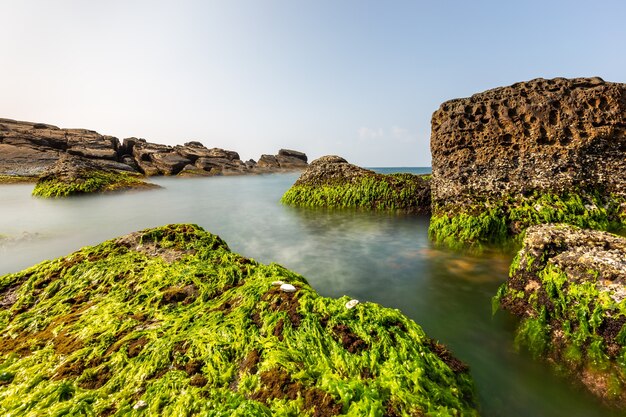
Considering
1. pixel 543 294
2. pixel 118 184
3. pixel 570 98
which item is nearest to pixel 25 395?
pixel 543 294

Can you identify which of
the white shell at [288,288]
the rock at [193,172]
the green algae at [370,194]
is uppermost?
the rock at [193,172]

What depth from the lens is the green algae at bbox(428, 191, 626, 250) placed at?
23.8 ft

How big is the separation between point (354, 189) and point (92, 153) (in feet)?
132

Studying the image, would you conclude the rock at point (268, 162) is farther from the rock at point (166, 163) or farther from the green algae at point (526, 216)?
the green algae at point (526, 216)

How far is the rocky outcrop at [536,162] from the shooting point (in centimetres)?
755

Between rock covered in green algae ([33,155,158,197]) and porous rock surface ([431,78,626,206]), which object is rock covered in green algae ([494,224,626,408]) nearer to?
porous rock surface ([431,78,626,206])

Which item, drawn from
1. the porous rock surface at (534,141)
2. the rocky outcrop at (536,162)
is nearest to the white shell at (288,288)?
the rocky outcrop at (536,162)

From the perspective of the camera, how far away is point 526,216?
7.53 metres

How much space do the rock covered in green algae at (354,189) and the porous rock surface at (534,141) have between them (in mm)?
3699

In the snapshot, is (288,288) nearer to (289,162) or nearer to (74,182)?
(74,182)

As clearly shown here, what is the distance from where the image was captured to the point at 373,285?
5.65m

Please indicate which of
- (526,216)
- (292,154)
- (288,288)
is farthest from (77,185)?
(292,154)

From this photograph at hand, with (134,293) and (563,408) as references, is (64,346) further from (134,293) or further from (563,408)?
(563,408)

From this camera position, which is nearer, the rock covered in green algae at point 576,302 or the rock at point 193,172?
the rock covered in green algae at point 576,302
